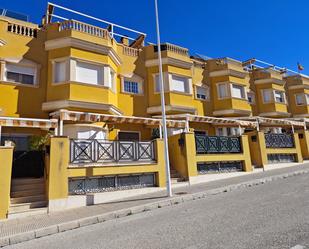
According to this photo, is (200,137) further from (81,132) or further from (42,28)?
(42,28)

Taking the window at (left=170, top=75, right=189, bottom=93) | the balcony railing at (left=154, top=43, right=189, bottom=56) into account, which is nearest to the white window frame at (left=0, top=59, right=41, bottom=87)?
the balcony railing at (left=154, top=43, right=189, bottom=56)

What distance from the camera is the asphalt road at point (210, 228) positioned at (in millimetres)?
6055

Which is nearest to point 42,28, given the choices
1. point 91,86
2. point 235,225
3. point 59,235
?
point 91,86

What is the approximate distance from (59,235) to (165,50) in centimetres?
1758

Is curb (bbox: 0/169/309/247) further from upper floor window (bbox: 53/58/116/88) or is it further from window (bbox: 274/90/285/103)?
window (bbox: 274/90/285/103)

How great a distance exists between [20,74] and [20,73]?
0.21ft

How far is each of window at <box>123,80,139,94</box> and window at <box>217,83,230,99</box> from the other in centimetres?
918

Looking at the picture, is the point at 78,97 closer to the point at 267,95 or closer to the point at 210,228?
the point at 210,228

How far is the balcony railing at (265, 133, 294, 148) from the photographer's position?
21.7 meters

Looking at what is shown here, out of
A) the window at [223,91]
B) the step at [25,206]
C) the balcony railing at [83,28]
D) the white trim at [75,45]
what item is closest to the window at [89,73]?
the white trim at [75,45]

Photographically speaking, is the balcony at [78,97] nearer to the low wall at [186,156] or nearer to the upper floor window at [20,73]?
the upper floor window at [20,73]

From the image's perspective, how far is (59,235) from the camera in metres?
8.39

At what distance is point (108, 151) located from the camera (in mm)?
13930

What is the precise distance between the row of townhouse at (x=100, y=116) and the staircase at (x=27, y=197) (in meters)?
0.04
